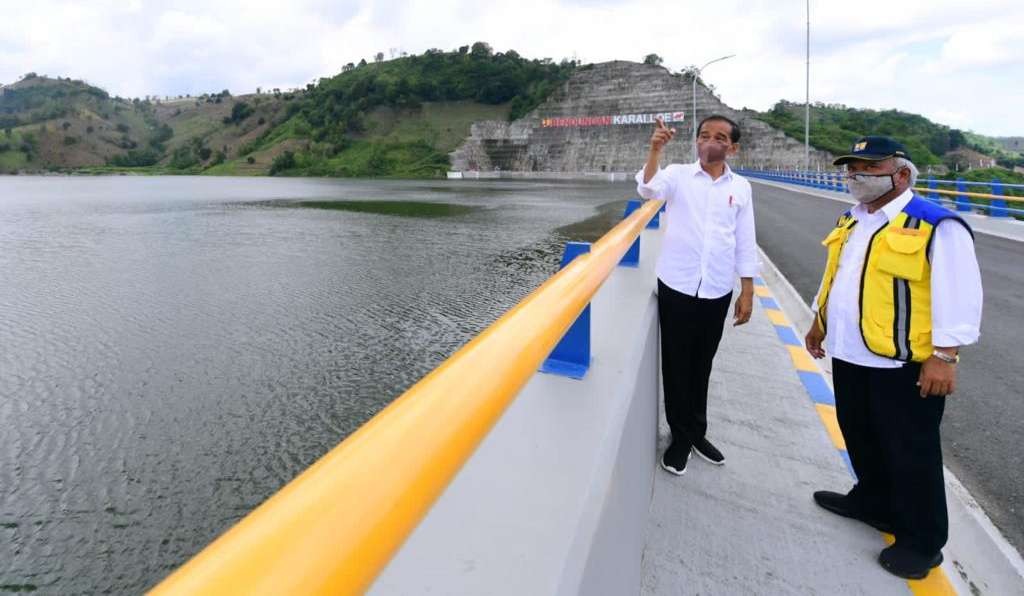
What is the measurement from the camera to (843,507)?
2.53m

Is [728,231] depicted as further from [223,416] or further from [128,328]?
[128,328]

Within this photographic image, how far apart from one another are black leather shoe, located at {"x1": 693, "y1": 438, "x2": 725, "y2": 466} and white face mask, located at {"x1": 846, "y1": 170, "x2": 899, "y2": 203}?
1345 mm

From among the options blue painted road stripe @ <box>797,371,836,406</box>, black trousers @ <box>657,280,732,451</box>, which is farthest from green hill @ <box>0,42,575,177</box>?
black trousers @ <box>657,280,732,451</box>

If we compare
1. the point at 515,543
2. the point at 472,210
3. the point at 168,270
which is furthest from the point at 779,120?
the point at 515,543

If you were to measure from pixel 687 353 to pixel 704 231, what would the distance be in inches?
24.1

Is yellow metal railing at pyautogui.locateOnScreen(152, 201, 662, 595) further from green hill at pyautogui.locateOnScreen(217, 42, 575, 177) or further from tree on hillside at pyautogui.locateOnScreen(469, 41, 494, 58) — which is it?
tree on hillside at pyautogui.locateOnScreen(469, 41, 494, 58)

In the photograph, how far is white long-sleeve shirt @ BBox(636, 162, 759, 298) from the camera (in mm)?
2830

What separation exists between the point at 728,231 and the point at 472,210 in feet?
67.5

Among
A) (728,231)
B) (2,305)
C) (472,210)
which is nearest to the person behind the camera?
(728,231)

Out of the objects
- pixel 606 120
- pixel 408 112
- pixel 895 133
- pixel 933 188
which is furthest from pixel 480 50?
pixel 933 188

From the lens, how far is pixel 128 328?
741 cm

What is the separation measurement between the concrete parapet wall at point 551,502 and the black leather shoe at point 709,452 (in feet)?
2.01

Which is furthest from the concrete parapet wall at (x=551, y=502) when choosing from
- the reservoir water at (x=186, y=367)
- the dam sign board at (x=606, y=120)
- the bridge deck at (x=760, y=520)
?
the dam sign board at (x=606, y=120)

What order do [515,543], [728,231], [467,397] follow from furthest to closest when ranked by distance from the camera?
[728,231], [515,543], [467,397]
